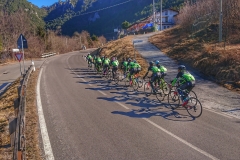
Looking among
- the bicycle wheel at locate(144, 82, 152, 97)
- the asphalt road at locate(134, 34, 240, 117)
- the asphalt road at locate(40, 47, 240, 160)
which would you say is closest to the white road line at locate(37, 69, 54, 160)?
the asphalt road at locate(40, 47, 240, 160)

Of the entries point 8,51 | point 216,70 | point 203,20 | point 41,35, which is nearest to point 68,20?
point 41,35

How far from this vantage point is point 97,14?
137 metres

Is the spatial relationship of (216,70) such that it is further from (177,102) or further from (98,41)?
(98,41)

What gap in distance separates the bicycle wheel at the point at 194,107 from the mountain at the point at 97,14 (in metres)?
82.7

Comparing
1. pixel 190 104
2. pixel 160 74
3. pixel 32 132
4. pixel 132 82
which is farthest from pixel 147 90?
pixel 32 132

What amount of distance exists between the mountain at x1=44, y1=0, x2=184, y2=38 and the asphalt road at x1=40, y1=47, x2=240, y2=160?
271 feet

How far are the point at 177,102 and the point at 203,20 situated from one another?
20.5 meters

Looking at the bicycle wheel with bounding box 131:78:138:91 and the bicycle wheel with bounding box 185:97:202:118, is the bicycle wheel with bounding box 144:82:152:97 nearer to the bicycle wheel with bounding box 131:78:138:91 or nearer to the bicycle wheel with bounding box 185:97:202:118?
the bicycle wheel with bounding box 131:78:138:91

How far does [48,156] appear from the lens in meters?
5.64

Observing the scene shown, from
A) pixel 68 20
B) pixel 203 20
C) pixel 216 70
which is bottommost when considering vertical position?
pixel 216 70

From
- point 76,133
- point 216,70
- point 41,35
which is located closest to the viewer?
point 76,133

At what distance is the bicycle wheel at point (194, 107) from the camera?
28.2 ft

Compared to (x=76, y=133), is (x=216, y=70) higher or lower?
higher

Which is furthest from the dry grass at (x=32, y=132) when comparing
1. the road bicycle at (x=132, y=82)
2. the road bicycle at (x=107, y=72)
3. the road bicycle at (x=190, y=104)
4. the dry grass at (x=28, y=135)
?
the road bicycle at (x=107, y=72)
